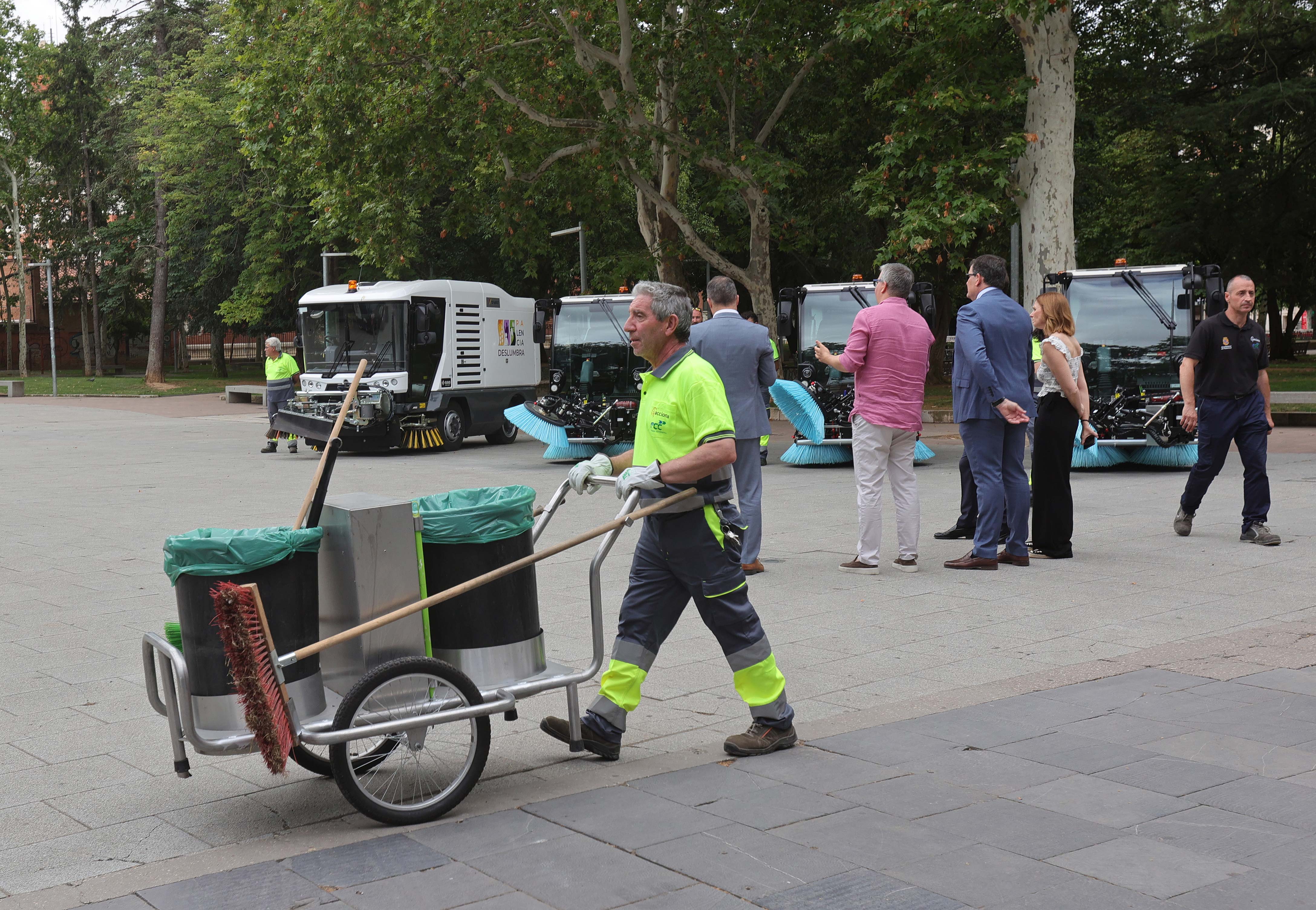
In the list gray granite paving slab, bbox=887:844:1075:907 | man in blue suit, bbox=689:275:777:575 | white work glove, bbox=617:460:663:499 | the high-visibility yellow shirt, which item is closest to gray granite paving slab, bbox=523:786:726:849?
gray granite paving slab, bbox=887:844:1075:907

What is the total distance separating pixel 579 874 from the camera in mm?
3602

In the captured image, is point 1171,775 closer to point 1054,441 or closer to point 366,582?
point 366,582

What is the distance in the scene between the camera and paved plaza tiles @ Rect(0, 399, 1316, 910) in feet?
11.6

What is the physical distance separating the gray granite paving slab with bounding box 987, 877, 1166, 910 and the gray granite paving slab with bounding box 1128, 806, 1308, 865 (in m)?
0.38

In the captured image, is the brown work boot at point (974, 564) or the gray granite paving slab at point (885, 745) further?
the brown work boot at point (974, 564)

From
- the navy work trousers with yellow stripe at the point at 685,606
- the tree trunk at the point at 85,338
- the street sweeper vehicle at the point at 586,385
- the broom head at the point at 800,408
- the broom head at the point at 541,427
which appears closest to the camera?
the navy work trousers with yellow stripe at the point at 685,606

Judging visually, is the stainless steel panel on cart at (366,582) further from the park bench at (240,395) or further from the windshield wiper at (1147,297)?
the park bench at (240,395)

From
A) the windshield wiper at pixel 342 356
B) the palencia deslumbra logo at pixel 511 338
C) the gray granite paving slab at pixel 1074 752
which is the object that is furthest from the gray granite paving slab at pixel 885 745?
the palencia deslumbra logo at pixel 511 338

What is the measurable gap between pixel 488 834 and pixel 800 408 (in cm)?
1009

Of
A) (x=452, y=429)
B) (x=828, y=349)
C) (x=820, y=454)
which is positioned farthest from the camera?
(x=452, y=429)

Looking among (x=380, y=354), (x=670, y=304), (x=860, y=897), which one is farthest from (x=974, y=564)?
(x=380, y=354)

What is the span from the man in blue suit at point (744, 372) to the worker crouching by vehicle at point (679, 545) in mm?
3312

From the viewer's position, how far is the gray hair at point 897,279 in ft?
27.0

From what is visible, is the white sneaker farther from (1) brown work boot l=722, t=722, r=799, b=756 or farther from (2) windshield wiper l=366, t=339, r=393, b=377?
(2) windshield wiper l=366, t=339, r=393, b=377
